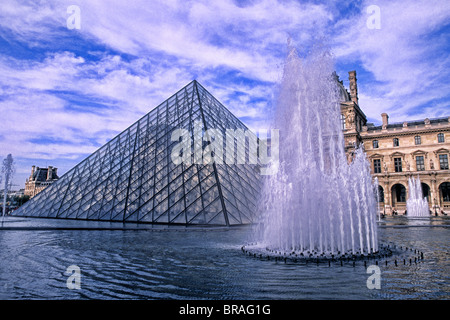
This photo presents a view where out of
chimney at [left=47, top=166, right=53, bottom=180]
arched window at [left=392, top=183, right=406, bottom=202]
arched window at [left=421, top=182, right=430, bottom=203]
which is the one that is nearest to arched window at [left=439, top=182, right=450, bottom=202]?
arched window at [left=421, top=182, right=430, bottom=203]

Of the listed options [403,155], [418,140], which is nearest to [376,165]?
[403,155]

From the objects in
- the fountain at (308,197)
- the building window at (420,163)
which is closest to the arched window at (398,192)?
the building window at (420,163)

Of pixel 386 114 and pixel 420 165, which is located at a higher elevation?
pixel 386 114

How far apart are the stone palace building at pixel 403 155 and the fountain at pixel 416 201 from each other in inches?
28.8

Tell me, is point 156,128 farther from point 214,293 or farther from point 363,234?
point 214,293

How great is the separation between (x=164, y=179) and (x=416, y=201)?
108 ft

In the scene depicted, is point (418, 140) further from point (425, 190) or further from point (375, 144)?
point (425, 190)

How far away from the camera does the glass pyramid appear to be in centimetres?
2027

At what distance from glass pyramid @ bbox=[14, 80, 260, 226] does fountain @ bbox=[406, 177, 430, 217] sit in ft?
76.6

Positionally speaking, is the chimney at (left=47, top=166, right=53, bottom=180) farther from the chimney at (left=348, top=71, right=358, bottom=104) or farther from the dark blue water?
the dark blue water

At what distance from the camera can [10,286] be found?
5.36m

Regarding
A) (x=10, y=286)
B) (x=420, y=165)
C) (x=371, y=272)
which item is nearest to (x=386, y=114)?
(x=420, y=165)
